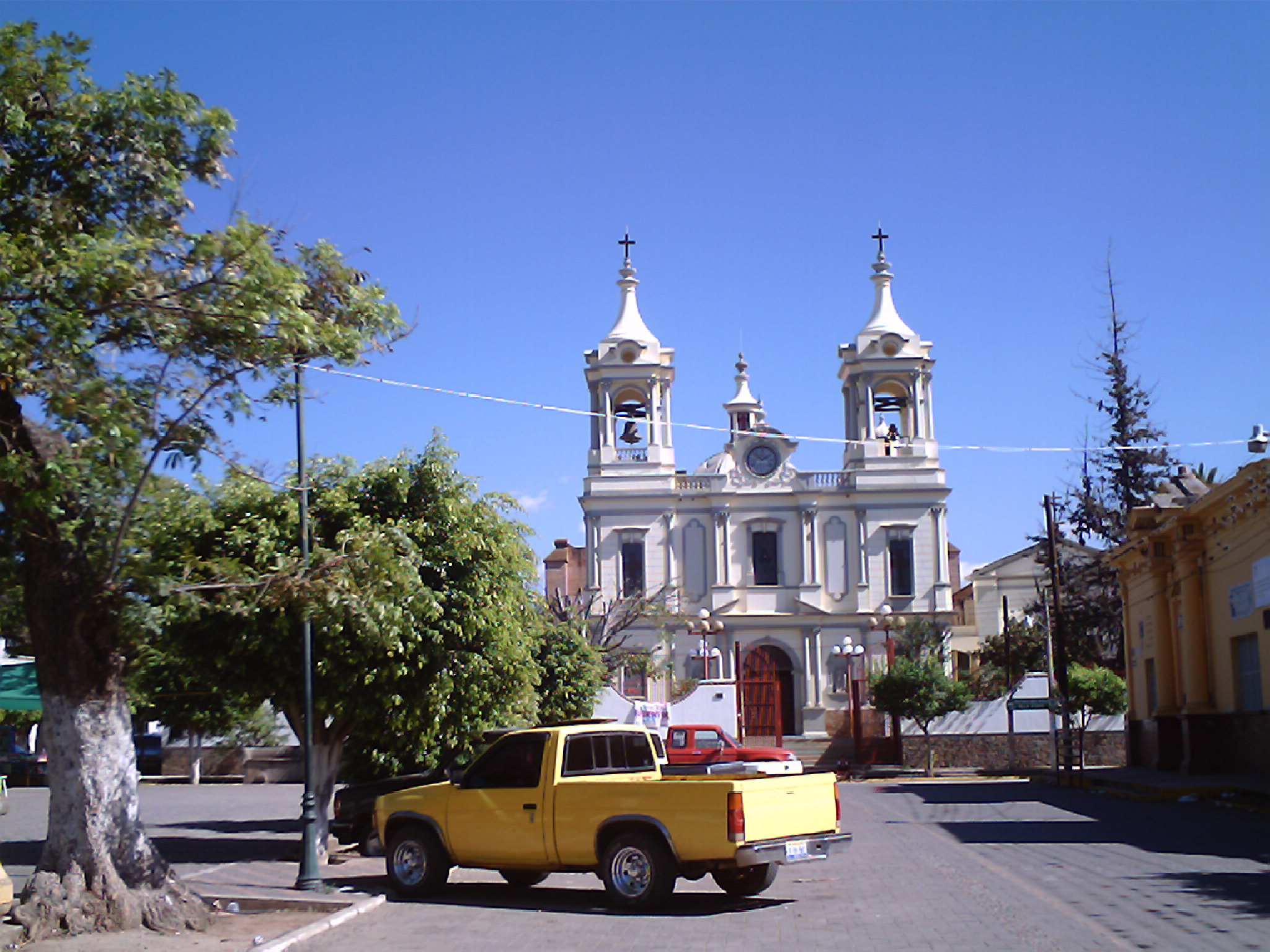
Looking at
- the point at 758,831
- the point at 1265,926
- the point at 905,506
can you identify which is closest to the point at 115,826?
the point at 758,831

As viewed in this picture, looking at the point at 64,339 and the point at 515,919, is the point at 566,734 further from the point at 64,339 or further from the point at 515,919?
the point at 64,339

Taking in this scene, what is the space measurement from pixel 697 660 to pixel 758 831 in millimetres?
40304

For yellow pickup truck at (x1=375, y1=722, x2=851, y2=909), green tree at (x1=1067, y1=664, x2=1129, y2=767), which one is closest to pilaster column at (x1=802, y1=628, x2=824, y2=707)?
green tree at (x1=1067, y1=664, x2=1129, y2=767)

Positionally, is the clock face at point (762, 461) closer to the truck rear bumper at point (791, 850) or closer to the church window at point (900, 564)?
the church window at point (900, 564)

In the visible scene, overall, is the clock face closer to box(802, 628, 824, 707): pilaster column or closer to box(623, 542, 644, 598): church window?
box(623, 542, 644, 598): church window

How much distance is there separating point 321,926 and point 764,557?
43.7 m

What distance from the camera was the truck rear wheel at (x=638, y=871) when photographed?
38.9 ft

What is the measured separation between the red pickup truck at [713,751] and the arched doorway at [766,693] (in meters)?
14.9

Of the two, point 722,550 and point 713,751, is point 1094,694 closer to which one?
point 722,550

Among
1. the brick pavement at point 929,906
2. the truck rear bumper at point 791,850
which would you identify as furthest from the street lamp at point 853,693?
the truck rear bumper at point 791,850

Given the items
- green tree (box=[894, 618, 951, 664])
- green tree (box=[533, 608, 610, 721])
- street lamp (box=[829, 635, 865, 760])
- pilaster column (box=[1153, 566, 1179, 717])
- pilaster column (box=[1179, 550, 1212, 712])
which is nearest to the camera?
green tree (box=[533, 608, 610, 721])

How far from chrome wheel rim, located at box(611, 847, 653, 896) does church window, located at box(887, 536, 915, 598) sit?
138 ft

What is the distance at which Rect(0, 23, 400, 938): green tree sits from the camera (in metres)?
10.3

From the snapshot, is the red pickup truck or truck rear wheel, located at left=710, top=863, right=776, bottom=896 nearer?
truck rear wheel, located at left=710, top=863, right=776, bottom=896
